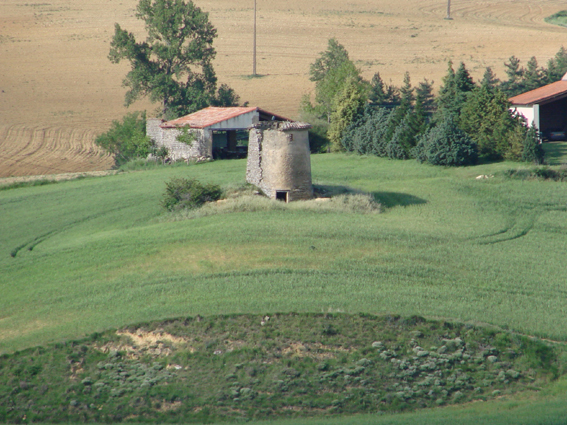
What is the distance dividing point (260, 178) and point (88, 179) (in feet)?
64.2

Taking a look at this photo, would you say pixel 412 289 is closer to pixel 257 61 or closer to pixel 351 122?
pixel 351 122

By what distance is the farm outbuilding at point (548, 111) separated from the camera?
47.3 meters

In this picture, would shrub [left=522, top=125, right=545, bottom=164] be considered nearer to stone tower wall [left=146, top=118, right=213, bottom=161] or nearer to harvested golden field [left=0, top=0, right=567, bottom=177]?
stone tower wall [left=146, top=118, right=213, bottom=161]

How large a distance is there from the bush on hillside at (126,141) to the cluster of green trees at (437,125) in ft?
45.7

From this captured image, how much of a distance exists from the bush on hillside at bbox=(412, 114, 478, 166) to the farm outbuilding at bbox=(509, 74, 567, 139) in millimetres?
8129

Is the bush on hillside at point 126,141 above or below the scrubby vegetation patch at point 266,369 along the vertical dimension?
above

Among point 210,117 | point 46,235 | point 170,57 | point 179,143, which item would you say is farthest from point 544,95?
point 170,57

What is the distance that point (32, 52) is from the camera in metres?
94.6

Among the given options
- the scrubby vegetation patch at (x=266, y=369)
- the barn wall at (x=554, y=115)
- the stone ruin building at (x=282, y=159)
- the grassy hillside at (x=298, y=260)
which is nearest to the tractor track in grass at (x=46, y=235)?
the grassy hillside at (x=298, y=260)

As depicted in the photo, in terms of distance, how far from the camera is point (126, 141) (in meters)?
58.6

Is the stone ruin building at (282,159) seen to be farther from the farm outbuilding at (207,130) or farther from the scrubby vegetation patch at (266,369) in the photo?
the farm outbuilding at (207,130)

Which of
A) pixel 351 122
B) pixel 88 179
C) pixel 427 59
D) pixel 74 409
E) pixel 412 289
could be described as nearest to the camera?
pixel 74 409

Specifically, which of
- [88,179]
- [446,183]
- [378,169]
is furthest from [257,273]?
[88,179]

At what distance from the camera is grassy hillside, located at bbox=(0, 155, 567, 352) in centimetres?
2197
